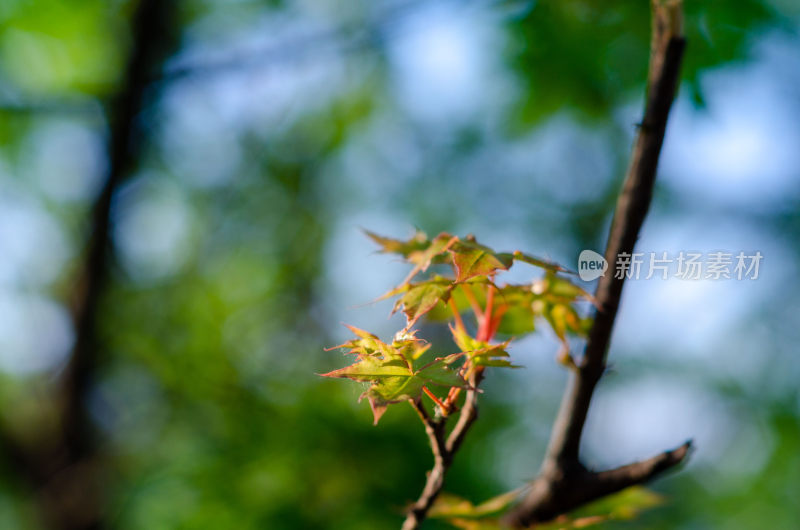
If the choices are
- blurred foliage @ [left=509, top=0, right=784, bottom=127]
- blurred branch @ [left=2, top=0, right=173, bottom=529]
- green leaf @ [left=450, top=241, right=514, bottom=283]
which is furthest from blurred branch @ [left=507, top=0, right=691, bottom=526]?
blurred branch @ [left=2, top=0, right=173, bottom=529]

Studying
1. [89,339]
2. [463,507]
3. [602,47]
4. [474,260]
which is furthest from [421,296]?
[89,339]

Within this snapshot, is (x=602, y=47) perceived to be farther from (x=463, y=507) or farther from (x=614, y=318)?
(x=463, y=507)

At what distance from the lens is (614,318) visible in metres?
0.55

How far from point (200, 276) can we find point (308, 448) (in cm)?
228

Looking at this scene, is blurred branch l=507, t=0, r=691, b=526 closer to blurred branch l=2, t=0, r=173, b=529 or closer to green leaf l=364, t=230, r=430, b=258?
green leaf l=364, t=230, r=430, b=258

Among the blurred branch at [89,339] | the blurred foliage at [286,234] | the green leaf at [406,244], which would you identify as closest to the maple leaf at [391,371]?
the green leaf at [406,244]

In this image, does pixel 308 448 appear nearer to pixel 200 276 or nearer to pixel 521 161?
pixel 200 276

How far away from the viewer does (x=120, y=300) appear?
11.6 feet

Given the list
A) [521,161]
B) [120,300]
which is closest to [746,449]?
[521,161]

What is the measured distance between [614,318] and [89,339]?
2.57m

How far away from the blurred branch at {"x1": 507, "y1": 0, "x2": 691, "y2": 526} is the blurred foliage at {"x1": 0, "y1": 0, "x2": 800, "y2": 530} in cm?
65

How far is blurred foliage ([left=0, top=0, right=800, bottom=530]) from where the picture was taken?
1.92 m

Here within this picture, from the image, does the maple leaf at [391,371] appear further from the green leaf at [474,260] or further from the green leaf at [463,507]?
the green leaf at [463,507]

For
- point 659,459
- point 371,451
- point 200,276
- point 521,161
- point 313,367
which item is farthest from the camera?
point 521,161
